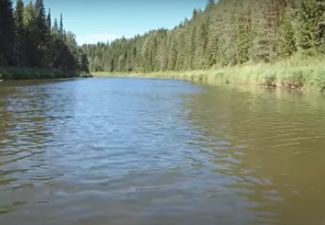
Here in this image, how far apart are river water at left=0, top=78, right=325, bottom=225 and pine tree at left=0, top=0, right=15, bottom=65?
52434mm

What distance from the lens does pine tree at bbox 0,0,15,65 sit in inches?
2495

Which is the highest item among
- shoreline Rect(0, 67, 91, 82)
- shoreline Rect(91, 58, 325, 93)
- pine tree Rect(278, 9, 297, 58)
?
pine tree Rect(278, 9, 297, 58)

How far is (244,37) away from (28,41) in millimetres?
41153

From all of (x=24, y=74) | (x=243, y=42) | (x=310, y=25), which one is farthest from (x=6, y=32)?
(x=310, y=25)

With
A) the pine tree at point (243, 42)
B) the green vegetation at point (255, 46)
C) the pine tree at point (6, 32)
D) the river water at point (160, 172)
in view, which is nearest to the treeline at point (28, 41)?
the pine tree at point (6, 32)

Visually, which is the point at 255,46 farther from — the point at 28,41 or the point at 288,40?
the point at 28,41

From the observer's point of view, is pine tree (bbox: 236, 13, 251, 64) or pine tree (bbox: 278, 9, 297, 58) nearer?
pine tree (bbox: 278, 9, 297, 58)

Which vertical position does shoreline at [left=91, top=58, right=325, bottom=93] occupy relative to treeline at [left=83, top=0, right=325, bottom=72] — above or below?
below

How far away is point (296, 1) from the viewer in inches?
2418

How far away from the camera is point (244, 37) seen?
255ft

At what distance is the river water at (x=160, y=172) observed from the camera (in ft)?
19.7

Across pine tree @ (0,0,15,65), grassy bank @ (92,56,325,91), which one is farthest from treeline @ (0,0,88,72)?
grassy bank @ (92,56,325,91)

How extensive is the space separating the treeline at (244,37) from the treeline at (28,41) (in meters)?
36.1

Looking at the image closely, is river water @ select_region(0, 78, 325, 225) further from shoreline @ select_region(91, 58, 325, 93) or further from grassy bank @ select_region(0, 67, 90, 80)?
grassy bank @ select_region(0, 67, 90, 80)
